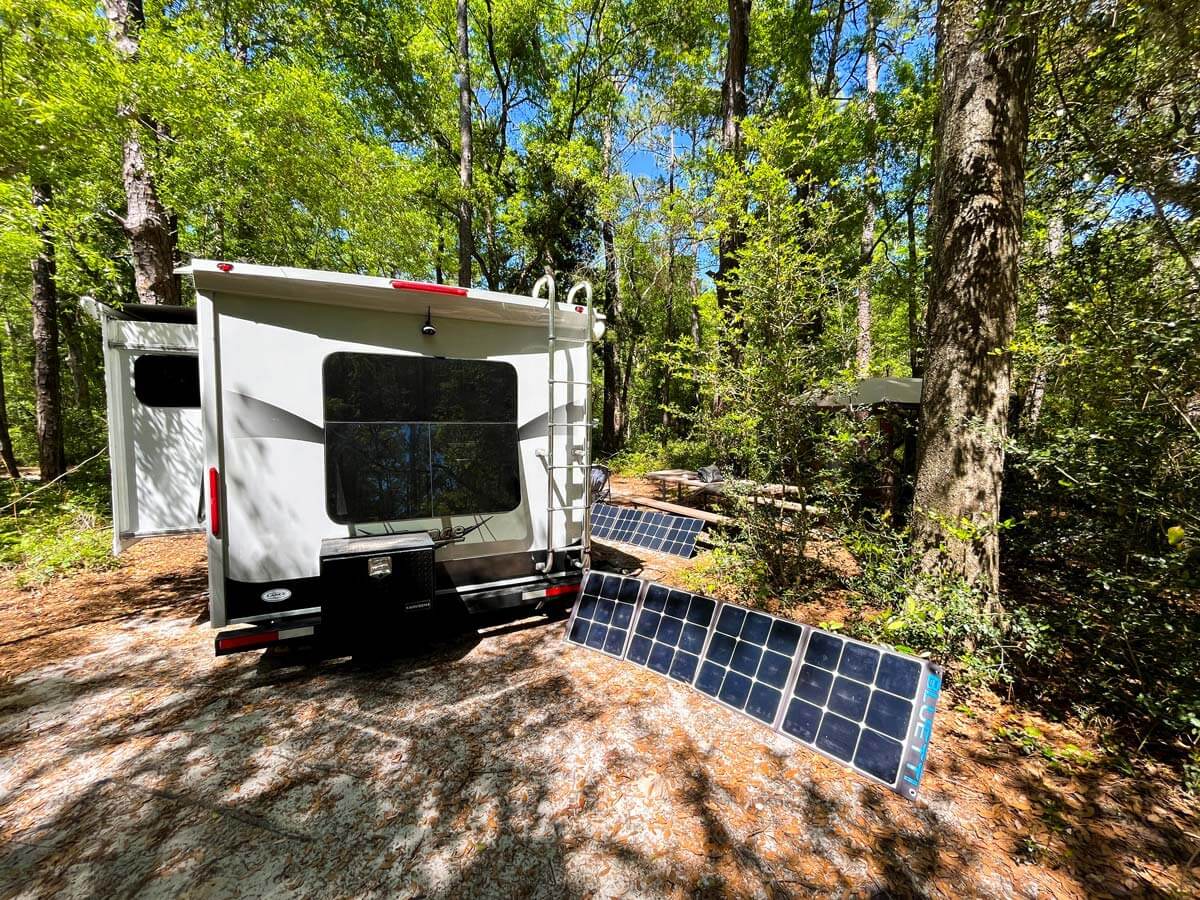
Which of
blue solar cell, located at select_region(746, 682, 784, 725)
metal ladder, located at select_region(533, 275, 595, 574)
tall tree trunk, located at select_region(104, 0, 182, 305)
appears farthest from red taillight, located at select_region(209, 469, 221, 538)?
tall tree trunk, located at select_region(104, 0, 182, 305)

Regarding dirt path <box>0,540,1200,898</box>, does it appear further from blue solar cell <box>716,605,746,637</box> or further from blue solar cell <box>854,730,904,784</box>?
blue solar cell <box>716,605,746,637</box>

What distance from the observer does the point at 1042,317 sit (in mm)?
3783

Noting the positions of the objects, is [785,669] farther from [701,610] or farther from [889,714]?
[701,610]

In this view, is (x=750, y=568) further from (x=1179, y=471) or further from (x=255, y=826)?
(x=255, y=826)

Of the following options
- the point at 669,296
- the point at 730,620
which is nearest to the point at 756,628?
the point at 730,620

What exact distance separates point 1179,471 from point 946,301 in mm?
1826

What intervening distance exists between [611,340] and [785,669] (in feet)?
49.6

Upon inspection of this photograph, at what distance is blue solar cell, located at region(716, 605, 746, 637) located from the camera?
326cm

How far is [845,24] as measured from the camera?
11414mm

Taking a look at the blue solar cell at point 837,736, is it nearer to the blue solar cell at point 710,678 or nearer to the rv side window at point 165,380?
the blue solar cell at point 710,678

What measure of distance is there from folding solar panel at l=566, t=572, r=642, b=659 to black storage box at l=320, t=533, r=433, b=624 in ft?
4.60

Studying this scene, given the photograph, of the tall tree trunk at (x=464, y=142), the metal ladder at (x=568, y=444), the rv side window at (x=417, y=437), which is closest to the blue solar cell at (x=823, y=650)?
the metal ladder at (x=568, y=444)

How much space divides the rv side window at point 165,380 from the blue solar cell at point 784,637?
5299mm

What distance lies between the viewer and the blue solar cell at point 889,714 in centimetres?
244
